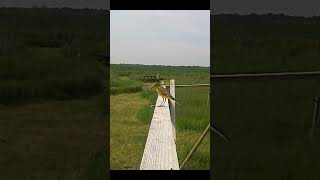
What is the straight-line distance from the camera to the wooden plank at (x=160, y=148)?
2.50 meters

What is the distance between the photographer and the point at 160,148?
9.71 ft
